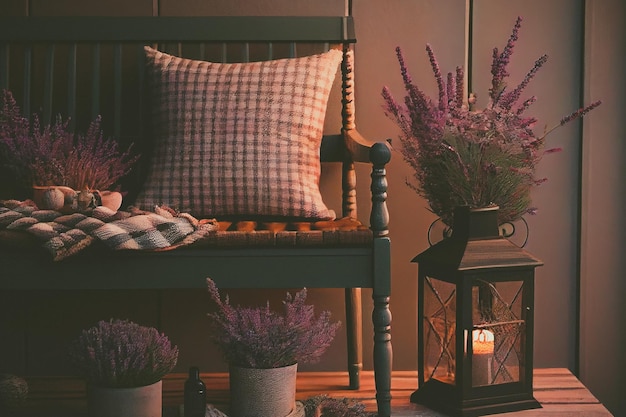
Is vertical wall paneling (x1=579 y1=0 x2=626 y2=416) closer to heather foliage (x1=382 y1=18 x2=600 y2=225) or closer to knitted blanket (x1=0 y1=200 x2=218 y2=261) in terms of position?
heather foliage (x1=382 y1=18 x2=600 y2=225)

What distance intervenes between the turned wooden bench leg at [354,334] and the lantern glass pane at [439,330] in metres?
0.28

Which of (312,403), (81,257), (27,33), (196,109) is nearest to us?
(81,257)

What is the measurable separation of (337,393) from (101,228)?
0.89 m

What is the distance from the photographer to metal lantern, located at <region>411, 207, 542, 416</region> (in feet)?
6.81

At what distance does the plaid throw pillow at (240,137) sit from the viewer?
7.47 feet

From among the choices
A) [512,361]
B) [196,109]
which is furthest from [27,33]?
[512,361]

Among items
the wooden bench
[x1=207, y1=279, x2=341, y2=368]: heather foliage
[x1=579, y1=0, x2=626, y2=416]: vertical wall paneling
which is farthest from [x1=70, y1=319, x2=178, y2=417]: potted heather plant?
[x1=579, y1=0, x2=626, y2=416]: vertical wall paneling

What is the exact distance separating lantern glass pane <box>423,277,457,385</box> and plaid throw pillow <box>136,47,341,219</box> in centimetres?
37

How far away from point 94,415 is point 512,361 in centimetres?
104

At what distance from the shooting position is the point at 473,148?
2111mm

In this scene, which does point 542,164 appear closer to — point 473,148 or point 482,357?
point 473,148

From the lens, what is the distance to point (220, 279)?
1922mm

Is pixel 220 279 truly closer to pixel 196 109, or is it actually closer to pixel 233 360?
pixel 233 360

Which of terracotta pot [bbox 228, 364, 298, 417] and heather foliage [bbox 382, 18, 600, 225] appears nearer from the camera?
terracotta pot [bbox 228, 364, 298, 417]
